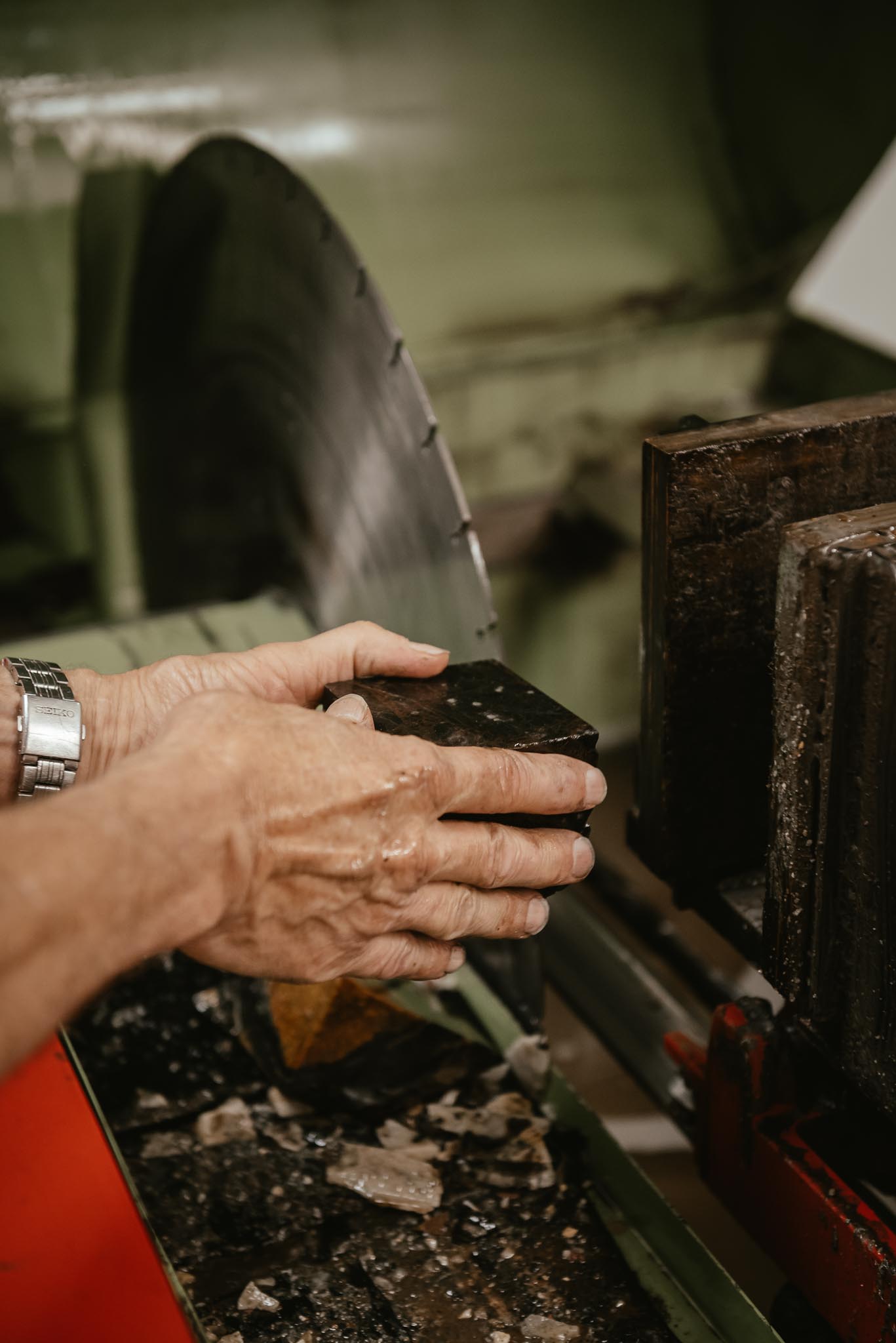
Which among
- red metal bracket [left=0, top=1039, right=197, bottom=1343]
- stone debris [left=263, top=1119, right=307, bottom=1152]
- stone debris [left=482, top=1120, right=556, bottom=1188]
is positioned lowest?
stone debris [left=263, top=1119, right=307, bottom=1152]

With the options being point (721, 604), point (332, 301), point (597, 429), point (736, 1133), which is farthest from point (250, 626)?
point (597, 429)

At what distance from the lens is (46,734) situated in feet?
3.34

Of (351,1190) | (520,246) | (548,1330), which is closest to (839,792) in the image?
(548,1330)

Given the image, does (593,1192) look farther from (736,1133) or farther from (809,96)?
(809,96)

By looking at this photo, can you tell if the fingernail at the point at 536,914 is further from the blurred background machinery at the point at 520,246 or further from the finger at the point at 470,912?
the blurred background machinery at the point at 520,246

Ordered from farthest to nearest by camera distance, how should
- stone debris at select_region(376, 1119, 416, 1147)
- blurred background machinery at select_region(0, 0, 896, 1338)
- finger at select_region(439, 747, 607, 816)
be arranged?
blurred background machinery at select_region(0, 0, 896, 1338), stone debris at select_region(376, 1119, 416, 1147), finger at select_region(439, 747, 607, 816)

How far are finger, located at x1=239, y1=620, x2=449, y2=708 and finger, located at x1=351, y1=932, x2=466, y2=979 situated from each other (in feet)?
0.79

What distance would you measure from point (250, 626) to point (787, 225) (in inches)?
73.8

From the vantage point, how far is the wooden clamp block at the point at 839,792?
0.75m

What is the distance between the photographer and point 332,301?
1.36 m

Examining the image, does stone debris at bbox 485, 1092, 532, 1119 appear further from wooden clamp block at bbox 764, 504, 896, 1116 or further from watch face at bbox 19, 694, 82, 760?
watch face at bbox 19, 694, 82, 760

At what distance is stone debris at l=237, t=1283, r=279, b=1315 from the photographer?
96 centimetres

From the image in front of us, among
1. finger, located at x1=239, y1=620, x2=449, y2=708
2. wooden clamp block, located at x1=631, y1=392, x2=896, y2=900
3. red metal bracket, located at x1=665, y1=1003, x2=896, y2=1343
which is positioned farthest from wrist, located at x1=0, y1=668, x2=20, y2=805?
red metal bracket, located at x1=665, y1=1003, x2=896, y2=1343

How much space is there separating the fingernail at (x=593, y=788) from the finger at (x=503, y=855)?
36mm
